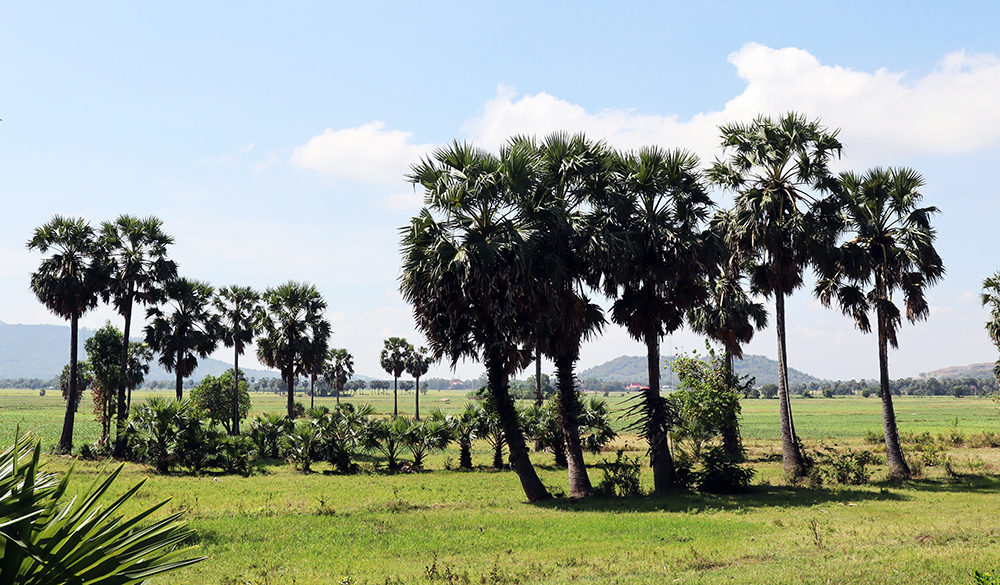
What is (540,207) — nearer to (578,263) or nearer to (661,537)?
(578,263)

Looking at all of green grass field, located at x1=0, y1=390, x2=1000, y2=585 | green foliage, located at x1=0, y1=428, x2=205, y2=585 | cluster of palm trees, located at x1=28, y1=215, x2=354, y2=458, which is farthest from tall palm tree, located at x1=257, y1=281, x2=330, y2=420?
green foliage, located at x1=0, y1=428, x2=205, y2=585

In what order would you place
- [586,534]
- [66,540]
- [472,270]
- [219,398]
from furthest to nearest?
[219,398] < [472,270] < [586,534] < [66,540]

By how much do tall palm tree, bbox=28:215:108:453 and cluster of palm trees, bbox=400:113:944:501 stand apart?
25.2m

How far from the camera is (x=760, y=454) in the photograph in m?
37.4

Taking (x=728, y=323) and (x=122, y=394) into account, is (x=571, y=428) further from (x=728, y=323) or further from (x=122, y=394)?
(x=122, y=394)

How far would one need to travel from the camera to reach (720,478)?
23172 millimetres

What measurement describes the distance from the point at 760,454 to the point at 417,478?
20.2m

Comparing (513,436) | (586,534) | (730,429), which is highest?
(513,436)

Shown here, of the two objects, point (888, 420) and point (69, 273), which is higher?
point (69, 273)

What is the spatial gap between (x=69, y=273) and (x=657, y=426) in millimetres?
33199

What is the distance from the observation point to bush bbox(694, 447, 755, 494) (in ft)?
75.8

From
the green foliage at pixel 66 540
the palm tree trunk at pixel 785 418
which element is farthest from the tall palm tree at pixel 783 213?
the green foliage at pixel 66 540

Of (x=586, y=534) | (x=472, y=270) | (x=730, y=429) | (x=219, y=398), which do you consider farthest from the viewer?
(x=219, y=398)

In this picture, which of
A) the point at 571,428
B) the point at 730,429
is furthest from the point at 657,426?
the point at 730,429
